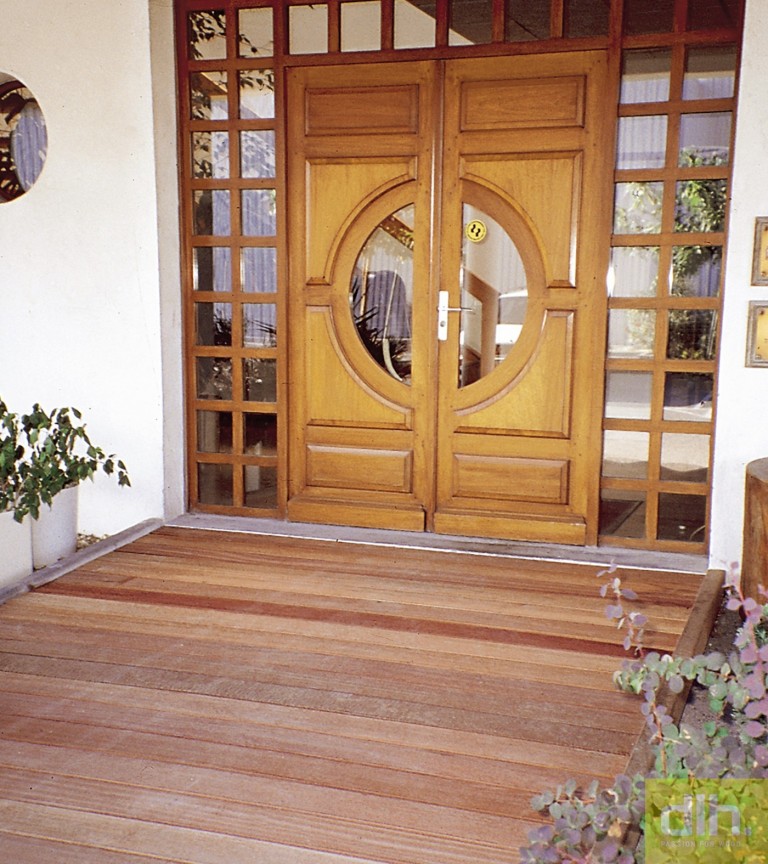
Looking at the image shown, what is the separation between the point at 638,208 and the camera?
3.78 meters

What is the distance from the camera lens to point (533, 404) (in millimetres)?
4020

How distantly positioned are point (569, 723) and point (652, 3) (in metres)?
2.91

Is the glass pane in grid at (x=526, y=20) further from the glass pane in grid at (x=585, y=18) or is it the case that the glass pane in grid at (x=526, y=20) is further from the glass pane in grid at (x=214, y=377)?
the glass pane in grid at (x=214, y=377)

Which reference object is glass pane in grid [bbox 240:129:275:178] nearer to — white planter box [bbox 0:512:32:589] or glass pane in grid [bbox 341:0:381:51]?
glass pane in grid [bbox 341:0:381:51]

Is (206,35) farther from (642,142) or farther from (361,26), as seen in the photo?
(642,142)

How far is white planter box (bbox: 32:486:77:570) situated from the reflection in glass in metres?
1.88

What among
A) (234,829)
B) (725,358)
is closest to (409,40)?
(725,358)

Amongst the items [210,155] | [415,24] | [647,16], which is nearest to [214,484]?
[210,155]

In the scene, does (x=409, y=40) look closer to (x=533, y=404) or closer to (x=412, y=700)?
(x=533, y=404)

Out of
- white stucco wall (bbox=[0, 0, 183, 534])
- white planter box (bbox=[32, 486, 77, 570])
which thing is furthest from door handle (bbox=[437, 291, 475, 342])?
white planter box (bbox=[32, 486, 77, 570])

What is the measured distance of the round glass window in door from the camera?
4.11 metres

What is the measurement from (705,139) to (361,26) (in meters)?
1.59
